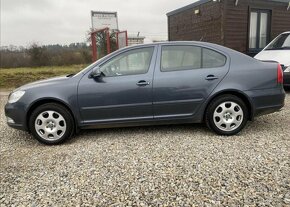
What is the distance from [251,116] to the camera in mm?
4062

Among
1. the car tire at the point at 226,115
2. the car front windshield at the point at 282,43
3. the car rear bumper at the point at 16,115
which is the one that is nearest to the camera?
the car rear bumper at the point at 16,115

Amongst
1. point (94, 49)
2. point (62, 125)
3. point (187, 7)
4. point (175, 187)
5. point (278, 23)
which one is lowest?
point (175, 187)

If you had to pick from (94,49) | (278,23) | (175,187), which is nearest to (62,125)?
(175,187)

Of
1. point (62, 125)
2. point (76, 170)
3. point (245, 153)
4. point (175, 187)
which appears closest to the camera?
point (175, 187)

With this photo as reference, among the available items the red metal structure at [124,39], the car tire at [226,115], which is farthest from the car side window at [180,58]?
the red metal structure at [124,39]

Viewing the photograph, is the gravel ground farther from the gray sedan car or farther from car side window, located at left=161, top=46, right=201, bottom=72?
car side window, located at left=161, top=46, right=201, bottom=72

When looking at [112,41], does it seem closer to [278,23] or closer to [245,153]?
[278,23]

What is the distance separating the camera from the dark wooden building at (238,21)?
35.1 feet

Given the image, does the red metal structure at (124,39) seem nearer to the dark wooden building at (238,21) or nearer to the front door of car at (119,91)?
the dark wooden building at (238,21)

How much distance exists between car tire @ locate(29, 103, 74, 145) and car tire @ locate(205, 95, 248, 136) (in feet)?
7.18

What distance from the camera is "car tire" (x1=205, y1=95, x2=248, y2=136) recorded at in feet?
13.1

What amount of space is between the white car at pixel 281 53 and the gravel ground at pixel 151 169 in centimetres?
298

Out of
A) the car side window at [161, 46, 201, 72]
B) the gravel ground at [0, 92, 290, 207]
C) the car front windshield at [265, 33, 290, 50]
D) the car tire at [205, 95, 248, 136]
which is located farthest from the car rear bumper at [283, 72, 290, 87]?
the car side window at [161, 46, 201, 72]

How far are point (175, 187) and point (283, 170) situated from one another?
127 centimetres
